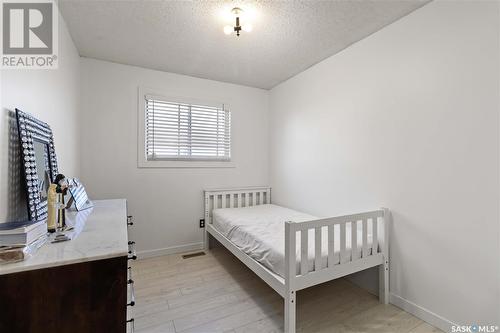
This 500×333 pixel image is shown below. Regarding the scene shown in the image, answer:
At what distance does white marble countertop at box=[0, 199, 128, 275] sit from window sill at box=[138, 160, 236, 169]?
1460mm

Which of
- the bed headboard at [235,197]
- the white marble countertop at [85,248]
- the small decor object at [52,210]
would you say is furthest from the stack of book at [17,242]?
the bed headboard at [235,197]

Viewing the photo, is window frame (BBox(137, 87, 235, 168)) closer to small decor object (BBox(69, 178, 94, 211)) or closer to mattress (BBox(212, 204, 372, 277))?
mattress (BBox(212, 204, 372, 277))

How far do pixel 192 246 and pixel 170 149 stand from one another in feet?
4.34

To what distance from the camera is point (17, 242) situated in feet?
2.76

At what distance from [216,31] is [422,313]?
2799 mm

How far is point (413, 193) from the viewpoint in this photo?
1.77 meters

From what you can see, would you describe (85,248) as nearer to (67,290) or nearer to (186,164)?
(67,290)

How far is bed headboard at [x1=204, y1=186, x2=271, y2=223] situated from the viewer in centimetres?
311

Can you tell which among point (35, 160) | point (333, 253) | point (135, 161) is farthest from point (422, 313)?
point (135, 161)

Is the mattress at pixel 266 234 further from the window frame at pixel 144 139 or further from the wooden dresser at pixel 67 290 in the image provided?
the wooden dresser at pixel 67 290

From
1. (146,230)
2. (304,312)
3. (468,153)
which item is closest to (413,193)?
(468,153)

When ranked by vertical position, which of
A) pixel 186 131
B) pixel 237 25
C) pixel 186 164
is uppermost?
pixel 237 25

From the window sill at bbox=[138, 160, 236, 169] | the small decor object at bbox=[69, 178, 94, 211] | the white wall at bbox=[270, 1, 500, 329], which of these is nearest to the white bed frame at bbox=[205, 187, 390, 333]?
the white wall at bbox=[270, 1, 500, 329]

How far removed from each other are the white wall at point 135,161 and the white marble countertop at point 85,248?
140 cm
